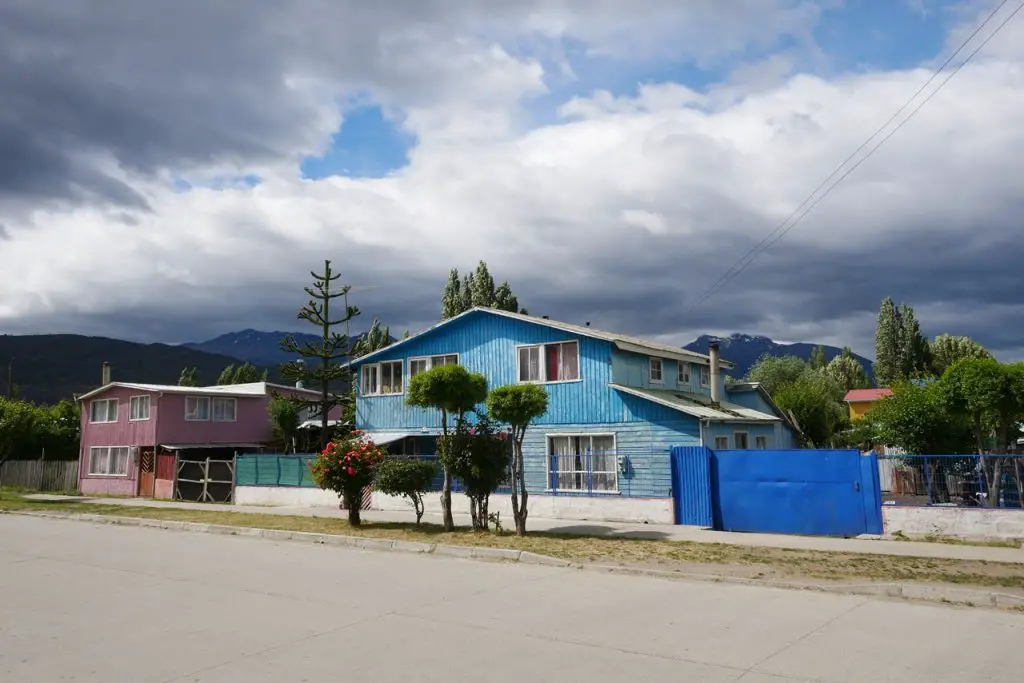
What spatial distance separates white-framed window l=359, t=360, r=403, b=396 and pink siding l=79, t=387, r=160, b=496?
12091 mm

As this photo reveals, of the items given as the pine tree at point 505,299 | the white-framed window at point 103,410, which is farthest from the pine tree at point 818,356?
the white-framed window at point 103,410

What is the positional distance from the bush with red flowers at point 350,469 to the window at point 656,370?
10481mm

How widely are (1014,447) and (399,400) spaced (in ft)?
70.6

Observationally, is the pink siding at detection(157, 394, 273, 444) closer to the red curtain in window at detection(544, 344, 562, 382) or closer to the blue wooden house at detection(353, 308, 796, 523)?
the blue wooden house at detection(353, 308, 796, 523)

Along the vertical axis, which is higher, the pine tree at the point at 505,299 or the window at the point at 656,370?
the pine tree at the point at 505,299

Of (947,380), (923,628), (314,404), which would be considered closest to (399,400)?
(314,404)

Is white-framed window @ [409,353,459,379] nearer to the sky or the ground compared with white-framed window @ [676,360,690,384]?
nearer to the sky

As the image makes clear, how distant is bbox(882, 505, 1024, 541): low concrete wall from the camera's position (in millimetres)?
15516

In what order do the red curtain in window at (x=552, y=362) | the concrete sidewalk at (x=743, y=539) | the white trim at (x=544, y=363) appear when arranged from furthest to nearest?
the red curtain in window at (x=552, y=362), the white trim at (x=544, y=363), the concrete sidewalk at (x=743, y=539)

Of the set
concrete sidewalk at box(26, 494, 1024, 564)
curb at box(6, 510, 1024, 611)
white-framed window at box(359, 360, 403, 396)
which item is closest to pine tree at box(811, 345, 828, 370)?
white-framed window at box(359, 360, 403, 396)

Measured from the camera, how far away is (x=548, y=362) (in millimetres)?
25516

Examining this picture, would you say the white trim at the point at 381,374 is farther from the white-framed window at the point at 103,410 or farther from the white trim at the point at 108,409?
the white-framed window at the point at 103,410

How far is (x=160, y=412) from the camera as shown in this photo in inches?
1420

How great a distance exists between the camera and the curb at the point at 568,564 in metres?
10.3
